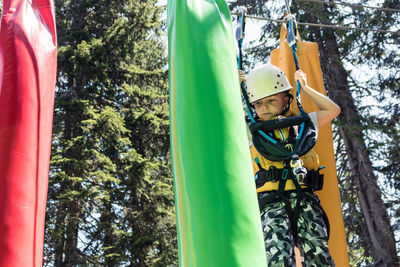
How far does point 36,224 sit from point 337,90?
8019mm

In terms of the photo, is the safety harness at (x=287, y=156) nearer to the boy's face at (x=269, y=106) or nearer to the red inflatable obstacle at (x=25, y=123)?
the boy's face at (x=269, y=106)

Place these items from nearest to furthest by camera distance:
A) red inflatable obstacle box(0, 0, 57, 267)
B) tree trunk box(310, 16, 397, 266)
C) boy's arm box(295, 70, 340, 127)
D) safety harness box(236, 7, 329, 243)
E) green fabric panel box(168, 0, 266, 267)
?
green fabric panel box(168, 0, 266, 267) < red inflatable obstacle box(0, 0, 57, 267) < safety harness box(236, 7, 329, 243) < boy's arm box(295, 70, 340, 127) < tree trunk box(310, 16, 397, 266)

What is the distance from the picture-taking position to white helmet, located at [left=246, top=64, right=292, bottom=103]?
3.19 m

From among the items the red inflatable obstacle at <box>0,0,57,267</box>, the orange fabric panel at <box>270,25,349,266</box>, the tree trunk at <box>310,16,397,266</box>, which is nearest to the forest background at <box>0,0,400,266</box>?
the tree trunk at <box>310,16,397,266</box>

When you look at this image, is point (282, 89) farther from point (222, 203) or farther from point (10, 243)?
point (10, 243)

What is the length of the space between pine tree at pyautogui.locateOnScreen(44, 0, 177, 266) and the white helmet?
27.6 ft

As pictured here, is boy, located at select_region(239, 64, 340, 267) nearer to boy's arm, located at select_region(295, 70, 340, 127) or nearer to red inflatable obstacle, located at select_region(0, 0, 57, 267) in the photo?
boy's arm, located at select_region(295, 70, 340, 127)

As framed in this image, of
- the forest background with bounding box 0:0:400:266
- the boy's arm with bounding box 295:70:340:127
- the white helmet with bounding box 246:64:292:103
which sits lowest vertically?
the boy's arm with bounding box 295:70:340:127

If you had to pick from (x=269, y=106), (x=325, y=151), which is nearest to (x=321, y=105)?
(x=269, y=106)

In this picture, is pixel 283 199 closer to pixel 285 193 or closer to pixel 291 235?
pixel 285 193

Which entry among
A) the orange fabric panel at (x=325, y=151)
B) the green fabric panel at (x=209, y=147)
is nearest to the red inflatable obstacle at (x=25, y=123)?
the green fabric panel at (x=209, y=147)

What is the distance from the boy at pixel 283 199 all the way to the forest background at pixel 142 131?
585cm

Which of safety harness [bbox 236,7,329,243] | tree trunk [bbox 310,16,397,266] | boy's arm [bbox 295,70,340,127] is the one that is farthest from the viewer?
tree trunk [bbox 310,16,397,266]

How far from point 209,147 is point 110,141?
435 inches
